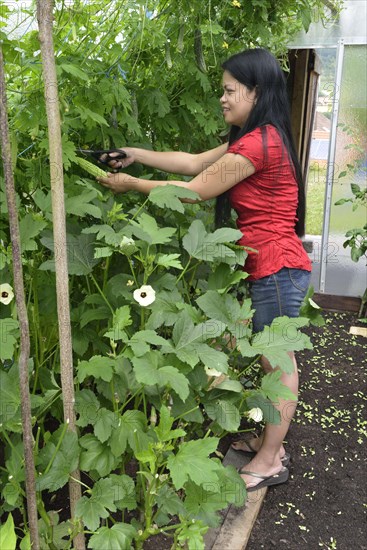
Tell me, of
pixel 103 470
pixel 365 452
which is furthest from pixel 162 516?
pixel 365 452

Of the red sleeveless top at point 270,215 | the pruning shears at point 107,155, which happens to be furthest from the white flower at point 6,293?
the red sleeveless top at point 270,215

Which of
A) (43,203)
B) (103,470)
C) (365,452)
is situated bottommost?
(365,452)

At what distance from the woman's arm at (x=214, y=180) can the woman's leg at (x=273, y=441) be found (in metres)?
0.74

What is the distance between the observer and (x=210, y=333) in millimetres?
1604

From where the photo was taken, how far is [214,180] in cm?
208

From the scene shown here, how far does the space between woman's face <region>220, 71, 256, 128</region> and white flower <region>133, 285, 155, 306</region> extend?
861 millimetres

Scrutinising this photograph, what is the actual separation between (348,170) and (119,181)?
10.7 feet

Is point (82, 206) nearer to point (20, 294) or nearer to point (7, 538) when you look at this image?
point (20, 294)

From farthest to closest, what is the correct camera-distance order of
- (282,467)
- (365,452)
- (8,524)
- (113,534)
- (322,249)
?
1. (322,249)
2. (365,452)
3. (282,467)
4. (113,534)
5. (8,524)

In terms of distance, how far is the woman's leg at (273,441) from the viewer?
7.77 feet

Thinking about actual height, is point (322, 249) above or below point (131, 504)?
below

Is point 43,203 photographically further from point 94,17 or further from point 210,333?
point 94,17

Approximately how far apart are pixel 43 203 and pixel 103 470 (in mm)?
768

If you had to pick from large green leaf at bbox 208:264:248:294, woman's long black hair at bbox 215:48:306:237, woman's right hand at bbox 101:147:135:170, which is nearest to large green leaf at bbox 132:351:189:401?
large green leaf at bbox 208:264:248:294
